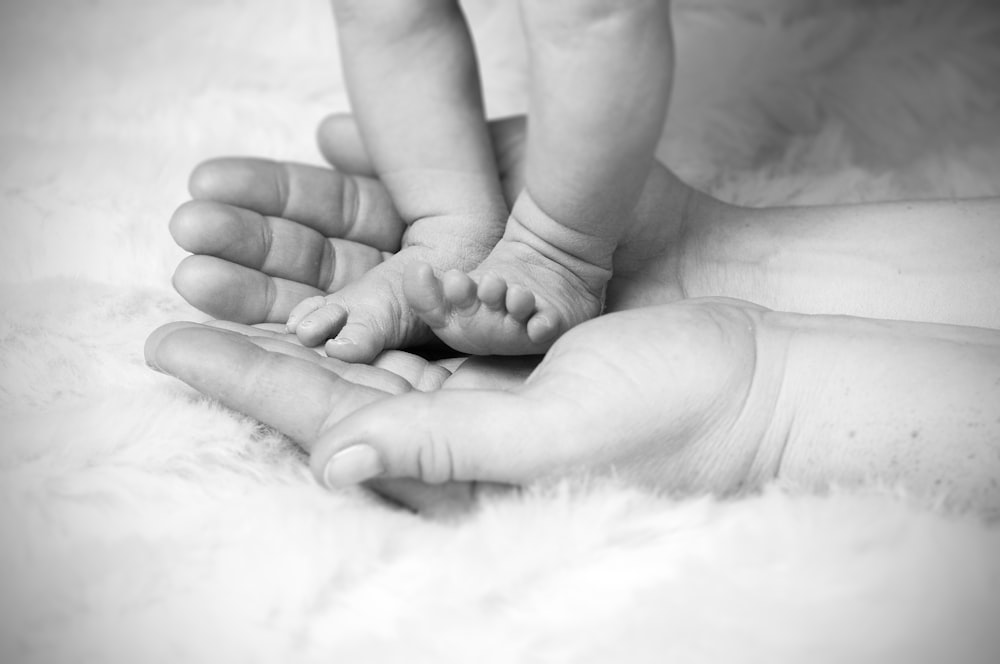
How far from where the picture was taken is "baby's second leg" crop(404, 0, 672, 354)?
0.62 m

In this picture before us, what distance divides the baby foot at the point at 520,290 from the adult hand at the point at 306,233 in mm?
98

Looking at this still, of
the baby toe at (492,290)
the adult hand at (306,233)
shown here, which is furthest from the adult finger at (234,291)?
the baby toe at (492,290)

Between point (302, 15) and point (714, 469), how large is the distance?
0.90 meters

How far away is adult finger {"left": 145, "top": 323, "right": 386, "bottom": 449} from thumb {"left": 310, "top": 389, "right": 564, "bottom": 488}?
0.06m

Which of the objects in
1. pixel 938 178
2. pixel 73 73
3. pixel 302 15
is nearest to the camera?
pixel 938 178

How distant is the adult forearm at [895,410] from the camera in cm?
56

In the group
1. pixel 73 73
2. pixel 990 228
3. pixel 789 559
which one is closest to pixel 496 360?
pixel 789 559

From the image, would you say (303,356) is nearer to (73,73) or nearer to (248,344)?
(248,344)

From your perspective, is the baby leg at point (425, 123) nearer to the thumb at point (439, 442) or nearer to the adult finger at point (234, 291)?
the adult finger at point (234, 291)

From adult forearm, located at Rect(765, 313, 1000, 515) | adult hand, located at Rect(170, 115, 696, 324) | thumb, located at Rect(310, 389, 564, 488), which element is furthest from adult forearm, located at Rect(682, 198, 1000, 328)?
thumb, located at Rect(310, 389, 564, 488)

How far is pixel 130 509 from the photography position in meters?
0.52

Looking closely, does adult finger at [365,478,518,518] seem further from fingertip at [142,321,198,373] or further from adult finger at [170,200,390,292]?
adult finger at [170,200,390,292]

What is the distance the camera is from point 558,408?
537mm

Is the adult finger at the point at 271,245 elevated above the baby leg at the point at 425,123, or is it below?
below
